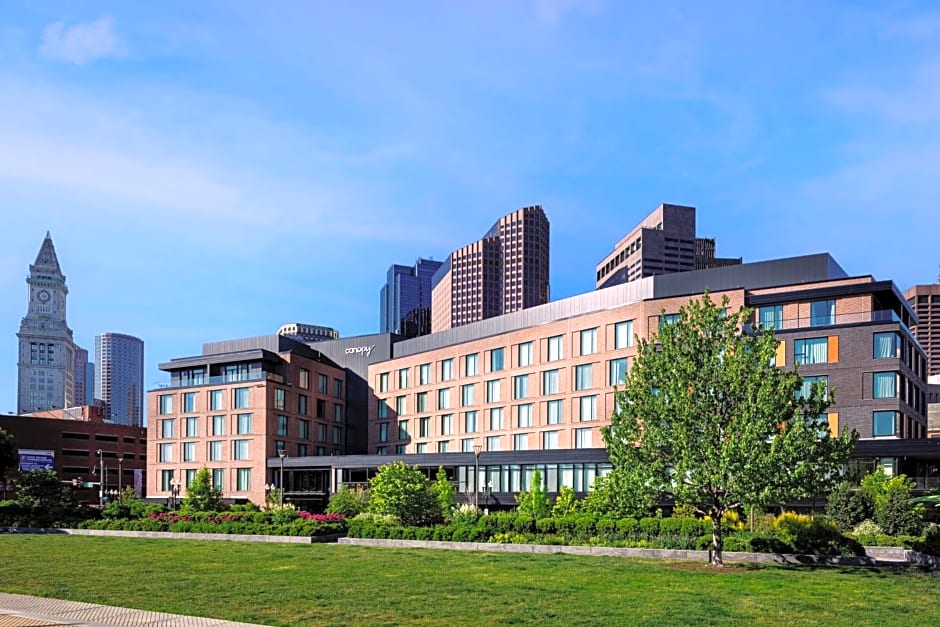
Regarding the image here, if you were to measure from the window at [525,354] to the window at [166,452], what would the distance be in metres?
44.1

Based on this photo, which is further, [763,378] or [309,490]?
[309,490]

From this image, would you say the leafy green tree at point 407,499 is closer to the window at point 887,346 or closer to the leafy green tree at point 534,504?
the leafy green tree at point 534,504

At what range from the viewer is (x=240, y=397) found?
3846 inches

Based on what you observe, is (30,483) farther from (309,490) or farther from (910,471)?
(910,471)

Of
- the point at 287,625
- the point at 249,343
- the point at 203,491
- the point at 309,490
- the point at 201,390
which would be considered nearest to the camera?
the point at 287,625

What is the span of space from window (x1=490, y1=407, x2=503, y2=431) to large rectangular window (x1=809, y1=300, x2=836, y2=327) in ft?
109

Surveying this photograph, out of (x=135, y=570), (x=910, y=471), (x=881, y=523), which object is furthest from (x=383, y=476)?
(x=910, y=471)

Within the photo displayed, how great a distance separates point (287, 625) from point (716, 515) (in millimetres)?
20772

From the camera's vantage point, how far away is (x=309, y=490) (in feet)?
309

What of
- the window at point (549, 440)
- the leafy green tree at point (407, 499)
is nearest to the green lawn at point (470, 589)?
the leafy green tree at point (407, 499)

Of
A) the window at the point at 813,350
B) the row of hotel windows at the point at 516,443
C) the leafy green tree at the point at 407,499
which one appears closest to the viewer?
the leafy green tree at the point at 407,499

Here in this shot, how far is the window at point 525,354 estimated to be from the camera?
85.6 metres

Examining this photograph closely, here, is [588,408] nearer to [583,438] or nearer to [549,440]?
[583,438]

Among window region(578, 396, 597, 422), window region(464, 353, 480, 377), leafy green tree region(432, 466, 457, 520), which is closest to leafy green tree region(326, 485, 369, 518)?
leafy green tree region(432, 466, 457, 520)
